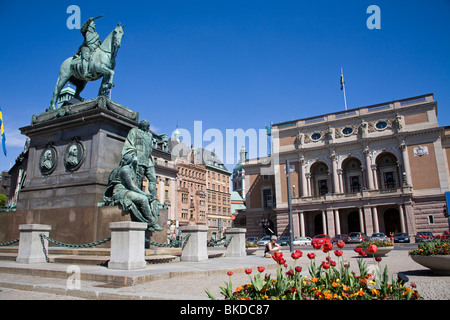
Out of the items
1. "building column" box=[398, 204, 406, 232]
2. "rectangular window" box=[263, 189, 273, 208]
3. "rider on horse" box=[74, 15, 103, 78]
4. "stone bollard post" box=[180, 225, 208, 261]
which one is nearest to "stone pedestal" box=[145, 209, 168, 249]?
"stone bollard post" box=[180, 225, 208, 261]

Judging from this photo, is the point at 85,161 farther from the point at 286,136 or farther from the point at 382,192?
the point at 286,136

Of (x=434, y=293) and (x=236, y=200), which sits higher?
(x=236, y=200)

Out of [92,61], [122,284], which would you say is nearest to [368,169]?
[92,61]

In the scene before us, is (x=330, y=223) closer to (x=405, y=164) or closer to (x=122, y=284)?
(x=405, y=164)

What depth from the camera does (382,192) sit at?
51.0m

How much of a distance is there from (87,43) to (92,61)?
921mm

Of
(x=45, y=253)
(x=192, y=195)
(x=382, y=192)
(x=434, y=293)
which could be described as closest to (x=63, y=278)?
(x=45, y=253)

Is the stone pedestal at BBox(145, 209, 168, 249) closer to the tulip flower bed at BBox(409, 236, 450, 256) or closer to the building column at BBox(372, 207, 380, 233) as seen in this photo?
the tulip flower bed at BBox(409, 236, 450, 256)

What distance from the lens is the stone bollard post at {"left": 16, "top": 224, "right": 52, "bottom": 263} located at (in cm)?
1000

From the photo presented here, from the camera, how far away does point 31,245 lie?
9984 millimetres

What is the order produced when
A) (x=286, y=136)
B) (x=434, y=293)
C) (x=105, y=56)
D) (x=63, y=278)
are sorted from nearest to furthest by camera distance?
1. (x=434, y=293)
2. (x=63, y=278)
3. (x=105, y=56)
4. (x=286, y=136)

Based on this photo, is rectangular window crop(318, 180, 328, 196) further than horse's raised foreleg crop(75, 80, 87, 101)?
Yes

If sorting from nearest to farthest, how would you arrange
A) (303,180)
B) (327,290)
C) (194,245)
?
1. (327,290)
2. (194,245)
3. (303,180)
